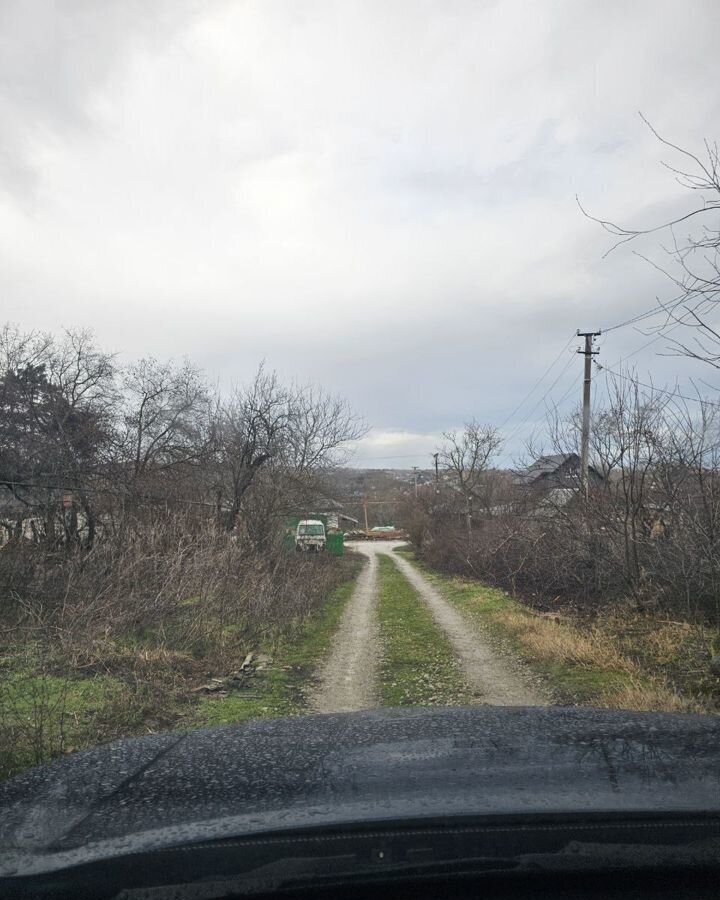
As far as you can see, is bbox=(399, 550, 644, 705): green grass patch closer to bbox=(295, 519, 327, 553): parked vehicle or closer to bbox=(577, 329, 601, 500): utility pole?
bbox=(577, 329, 601, 500): utility pole

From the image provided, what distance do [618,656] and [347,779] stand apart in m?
7.44

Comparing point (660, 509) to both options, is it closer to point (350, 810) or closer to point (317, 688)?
point (317, 688)

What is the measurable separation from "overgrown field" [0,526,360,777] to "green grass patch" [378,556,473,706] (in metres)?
1.07

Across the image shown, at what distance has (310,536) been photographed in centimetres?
2842

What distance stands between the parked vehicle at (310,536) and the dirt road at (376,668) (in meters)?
8.25

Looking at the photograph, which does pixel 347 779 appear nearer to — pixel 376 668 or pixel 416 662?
pixel 376 668

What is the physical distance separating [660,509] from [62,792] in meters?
10.7

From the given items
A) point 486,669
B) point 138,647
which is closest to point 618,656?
point 486,669

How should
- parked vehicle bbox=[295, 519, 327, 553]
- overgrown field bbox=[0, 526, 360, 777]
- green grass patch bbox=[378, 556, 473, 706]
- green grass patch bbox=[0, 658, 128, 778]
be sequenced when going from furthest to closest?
parked vehicle bbox=[295, 519, 327, 553], green grass patch bbox=[378, 556, 473, 706], overgrown field bbox=[0, 526, 360, 777], green grass patch bbox=[0, 658, 128, 778]

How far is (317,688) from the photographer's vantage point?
878 cm

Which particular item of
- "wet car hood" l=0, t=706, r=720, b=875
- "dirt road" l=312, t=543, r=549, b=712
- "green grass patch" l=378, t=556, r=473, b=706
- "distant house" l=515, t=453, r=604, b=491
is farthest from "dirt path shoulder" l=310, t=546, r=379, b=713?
"distant house" l=515, t=453, r=604, b=491

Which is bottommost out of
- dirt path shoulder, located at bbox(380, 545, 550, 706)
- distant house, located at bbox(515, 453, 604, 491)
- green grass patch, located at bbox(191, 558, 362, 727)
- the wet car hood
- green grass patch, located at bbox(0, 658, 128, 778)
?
green grass patch, located at bbox(191, 558, 362, 727)

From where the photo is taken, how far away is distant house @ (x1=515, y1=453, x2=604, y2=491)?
51.4 ft

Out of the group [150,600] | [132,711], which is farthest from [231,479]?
[132,711]
